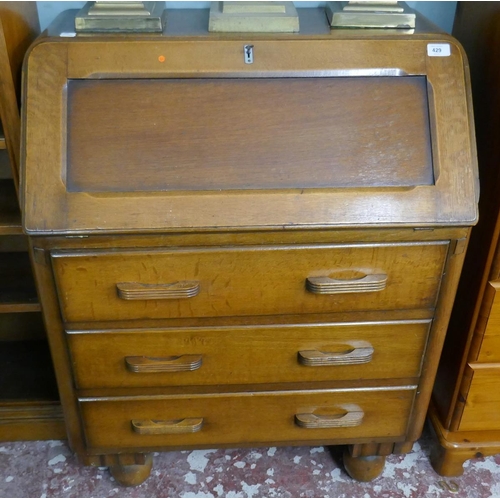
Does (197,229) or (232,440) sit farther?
(232,440)

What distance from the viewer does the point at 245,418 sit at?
Answer: 123 centimetres

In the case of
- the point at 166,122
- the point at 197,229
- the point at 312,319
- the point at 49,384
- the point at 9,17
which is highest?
the point at 9,17

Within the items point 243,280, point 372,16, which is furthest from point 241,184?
point 372,16

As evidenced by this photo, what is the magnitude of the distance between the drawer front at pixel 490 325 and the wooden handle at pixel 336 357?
0.27 m

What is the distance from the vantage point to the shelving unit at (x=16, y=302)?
1.04 m

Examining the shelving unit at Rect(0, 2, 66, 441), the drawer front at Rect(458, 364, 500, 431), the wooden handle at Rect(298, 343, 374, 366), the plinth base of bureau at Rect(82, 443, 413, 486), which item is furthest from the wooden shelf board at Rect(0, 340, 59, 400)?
the drawer front at Rect(458, 364, 500, 431)

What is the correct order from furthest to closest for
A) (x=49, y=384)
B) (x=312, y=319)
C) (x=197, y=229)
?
(x=49, y=384), (x=312, y=319), (x=197, y=229)

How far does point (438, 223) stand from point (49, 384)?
1.16 metres

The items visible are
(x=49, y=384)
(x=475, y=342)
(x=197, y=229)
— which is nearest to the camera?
(x=197, y=229)

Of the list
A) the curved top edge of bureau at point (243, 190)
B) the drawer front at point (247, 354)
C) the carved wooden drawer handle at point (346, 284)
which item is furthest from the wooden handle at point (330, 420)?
the curved top edge of bureau at point (243, 190)

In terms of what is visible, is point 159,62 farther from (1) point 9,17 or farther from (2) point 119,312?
(2) point 119,312

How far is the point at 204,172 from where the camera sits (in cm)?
99

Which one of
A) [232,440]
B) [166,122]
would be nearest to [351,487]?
[232,440]

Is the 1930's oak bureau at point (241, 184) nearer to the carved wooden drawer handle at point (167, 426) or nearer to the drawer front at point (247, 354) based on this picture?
the drawer front at point (247, 354)
